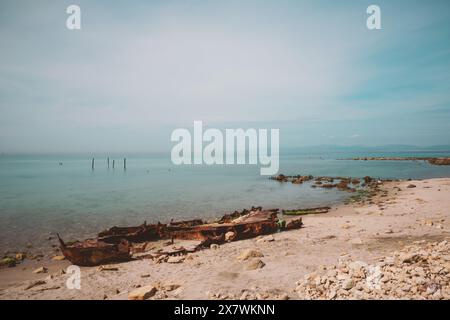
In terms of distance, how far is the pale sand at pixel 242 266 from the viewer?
351 inches

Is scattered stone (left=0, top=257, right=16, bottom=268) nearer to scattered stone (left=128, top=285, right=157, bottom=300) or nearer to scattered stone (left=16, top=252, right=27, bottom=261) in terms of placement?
scattered stone (left=16, top=252, right=27, bottom=261)

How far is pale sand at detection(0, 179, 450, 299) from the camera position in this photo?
8914 mm

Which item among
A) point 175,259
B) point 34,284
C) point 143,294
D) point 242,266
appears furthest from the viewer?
point 175,259

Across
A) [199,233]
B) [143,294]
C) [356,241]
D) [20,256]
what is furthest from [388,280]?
[20,256]

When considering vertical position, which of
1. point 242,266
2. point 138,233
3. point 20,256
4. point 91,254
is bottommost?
point 20,256

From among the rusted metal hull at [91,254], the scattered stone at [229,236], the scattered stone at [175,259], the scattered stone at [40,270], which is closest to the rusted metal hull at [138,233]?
the rusted metal hull at [91,254]

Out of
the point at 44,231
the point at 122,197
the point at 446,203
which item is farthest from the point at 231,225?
the point at 122,197

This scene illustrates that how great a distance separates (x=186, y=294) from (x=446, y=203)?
23.7 meters

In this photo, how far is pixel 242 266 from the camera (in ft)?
35.0

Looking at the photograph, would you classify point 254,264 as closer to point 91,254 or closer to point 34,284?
point 91,254

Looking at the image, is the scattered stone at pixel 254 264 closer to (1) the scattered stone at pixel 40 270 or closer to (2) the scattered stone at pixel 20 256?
(1) the scattered stone at pixel 40 270

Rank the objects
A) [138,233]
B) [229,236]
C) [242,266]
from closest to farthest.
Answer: [242,266] → [229,236] → [138,233]
